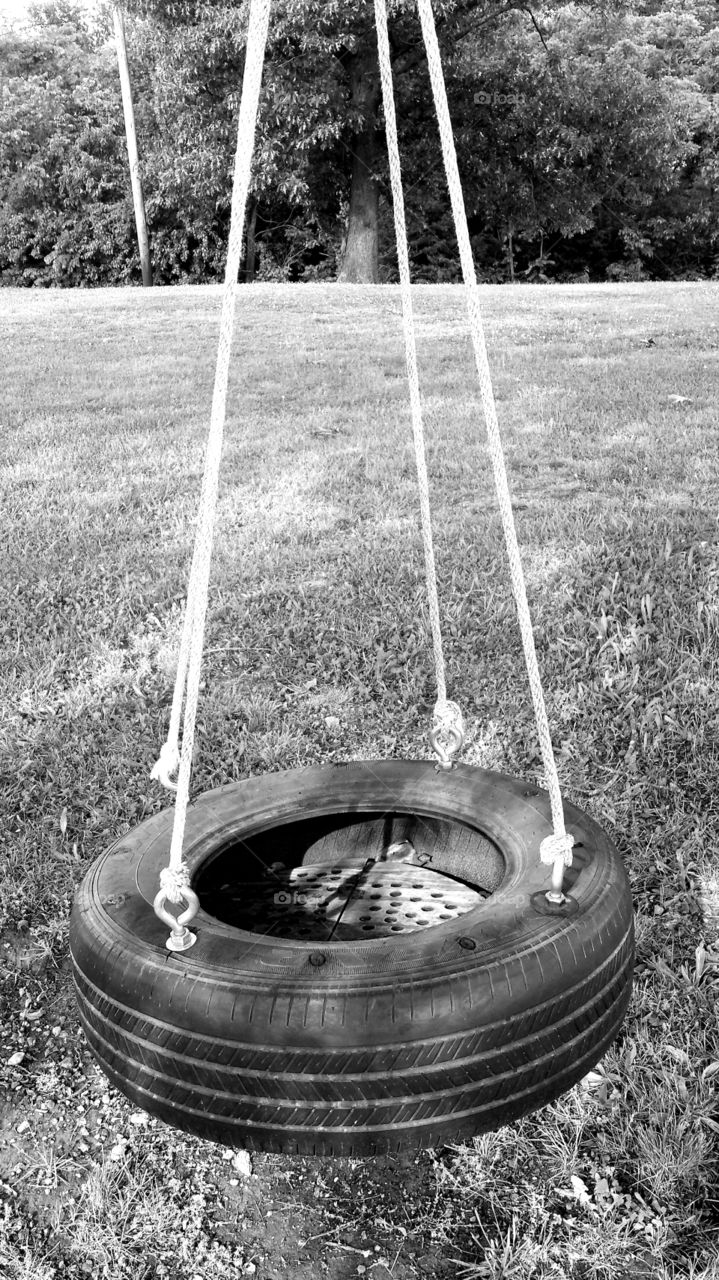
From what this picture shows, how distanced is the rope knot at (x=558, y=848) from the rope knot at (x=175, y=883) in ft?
2.13

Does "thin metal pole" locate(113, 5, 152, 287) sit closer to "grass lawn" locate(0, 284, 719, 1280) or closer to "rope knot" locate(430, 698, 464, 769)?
"grass lawn" locate(0, 284, 719, 1280)

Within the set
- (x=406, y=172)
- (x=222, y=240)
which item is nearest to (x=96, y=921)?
(x=406, y=172)

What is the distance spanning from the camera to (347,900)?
2.51 m

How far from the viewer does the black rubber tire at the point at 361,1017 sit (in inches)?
61.1

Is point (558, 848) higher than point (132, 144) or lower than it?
lower

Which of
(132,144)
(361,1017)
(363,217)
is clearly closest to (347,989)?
(361,1017)

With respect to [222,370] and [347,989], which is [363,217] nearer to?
[222,370]

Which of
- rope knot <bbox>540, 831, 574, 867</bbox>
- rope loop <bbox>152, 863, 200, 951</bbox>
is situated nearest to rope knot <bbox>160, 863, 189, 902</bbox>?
rope loop <bbox>152, 863, 200, 951</bbox>

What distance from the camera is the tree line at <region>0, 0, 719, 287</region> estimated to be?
18.1m

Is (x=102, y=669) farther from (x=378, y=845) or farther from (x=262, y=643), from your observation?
(x=378, y=845)

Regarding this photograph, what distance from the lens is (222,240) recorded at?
2500 centimetres

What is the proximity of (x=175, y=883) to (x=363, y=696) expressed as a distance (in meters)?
2.21

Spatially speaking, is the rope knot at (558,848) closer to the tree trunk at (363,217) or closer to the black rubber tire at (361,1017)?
the black rubber tire at (361,1017)

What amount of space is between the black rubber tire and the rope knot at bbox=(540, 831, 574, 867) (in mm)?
52
